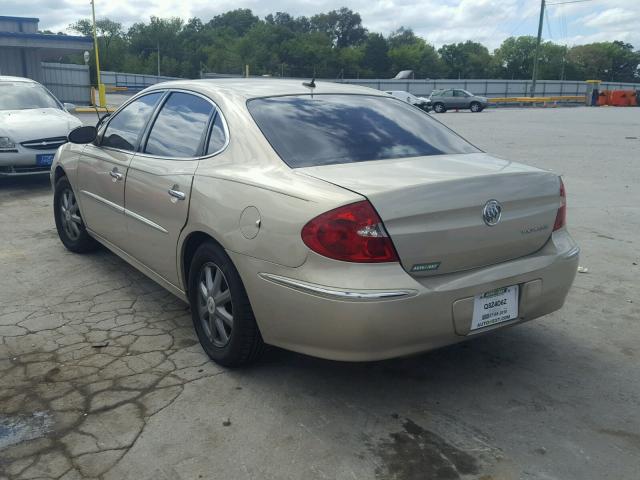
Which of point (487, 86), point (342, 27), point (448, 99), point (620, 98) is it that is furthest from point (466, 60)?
point (448, 99)

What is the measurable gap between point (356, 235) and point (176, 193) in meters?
1.35

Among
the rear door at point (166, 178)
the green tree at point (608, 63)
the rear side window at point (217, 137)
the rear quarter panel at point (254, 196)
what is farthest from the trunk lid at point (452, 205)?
the green tree at point (608, 63)

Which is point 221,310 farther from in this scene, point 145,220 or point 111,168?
point 111,168

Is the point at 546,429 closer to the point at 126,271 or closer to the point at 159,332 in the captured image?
the point at 159,332

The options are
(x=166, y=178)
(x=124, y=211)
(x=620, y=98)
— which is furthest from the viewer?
(x=620, y=98)

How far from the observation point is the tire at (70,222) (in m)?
5.52

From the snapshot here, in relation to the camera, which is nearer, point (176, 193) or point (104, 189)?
point (176, 193)

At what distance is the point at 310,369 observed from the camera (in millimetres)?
3490

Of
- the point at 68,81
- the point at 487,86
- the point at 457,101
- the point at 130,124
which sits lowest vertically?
the point at 457,101

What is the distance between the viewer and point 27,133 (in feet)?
28.9

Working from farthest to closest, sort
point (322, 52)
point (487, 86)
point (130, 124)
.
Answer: point (322, 52) < point (487, 86) < point (130, 124)

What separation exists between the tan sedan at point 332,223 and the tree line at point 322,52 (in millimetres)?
86937

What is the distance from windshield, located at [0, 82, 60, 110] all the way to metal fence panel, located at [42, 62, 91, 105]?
80.6 feet

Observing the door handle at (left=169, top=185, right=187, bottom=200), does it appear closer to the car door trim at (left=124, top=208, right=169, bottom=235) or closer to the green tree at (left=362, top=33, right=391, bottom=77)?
the car door trim at (left=124, top=208, right=169, bottom=235)
